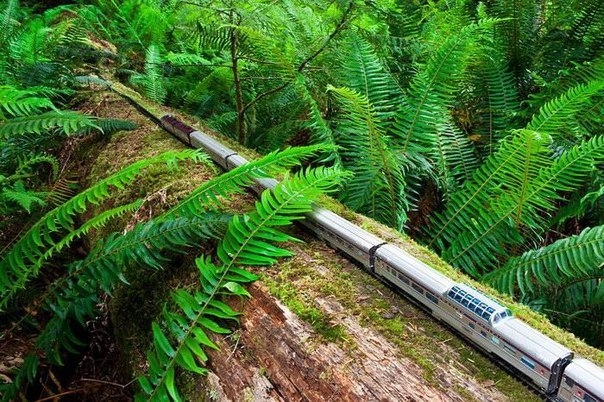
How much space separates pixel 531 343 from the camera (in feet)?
4.38

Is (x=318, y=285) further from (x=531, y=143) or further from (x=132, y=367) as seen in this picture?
(x=531, y=143)

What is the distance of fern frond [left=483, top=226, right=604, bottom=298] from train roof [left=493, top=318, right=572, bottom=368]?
3.43ft

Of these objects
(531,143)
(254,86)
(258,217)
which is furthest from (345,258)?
(254,86)

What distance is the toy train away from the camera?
1.24 meters

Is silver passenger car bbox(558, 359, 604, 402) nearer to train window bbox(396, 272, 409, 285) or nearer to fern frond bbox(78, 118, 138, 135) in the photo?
train window bbox(396, 272, 409, 285)

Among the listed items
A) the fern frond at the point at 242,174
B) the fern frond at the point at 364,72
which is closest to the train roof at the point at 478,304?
the fern frond at the point at 242,174

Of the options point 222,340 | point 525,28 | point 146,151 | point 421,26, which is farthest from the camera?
point 421,26

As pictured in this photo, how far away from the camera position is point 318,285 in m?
1.77

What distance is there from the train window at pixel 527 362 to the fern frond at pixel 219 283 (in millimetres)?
929

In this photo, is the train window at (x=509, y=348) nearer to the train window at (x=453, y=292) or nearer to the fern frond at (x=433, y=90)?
the train window at (x=453, y=292)

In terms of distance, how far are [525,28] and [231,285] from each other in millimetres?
3556

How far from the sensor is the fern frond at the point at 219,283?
1592mm

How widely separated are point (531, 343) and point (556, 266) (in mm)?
1182

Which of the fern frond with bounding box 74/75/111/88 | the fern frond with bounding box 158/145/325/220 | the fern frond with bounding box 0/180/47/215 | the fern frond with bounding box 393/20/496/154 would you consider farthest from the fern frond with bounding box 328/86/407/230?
the fern frond with bounding box 74/75/111/88
